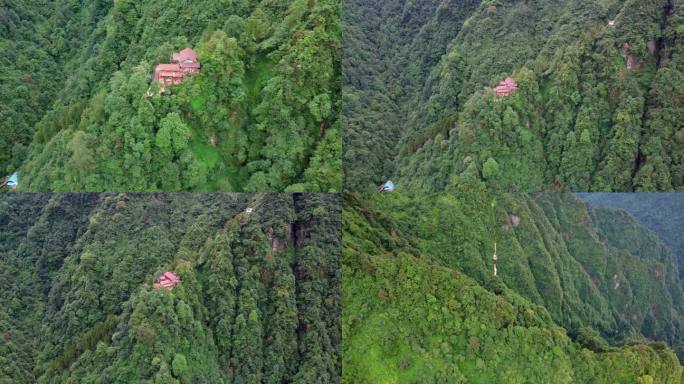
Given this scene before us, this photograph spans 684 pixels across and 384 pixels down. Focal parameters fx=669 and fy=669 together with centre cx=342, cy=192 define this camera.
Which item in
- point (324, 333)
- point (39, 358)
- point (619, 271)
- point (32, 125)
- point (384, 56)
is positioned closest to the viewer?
point (39, 358)

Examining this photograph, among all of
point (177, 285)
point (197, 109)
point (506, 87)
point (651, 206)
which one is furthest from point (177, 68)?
point (651, 206)

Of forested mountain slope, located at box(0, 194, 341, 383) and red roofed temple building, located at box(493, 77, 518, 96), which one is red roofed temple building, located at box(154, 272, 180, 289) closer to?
forested mountain slope, located at box(0, 194, 341, 383)

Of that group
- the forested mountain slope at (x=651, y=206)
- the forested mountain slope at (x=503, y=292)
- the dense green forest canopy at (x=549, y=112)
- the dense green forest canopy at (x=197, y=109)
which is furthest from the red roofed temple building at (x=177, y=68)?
the forested mountain slope at (x=651, y=206)

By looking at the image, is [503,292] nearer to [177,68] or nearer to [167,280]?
[167,280]

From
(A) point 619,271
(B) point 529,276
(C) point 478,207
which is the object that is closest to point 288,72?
(C) point 478,207

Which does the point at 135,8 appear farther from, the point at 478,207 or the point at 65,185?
the point at 478,207
